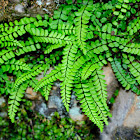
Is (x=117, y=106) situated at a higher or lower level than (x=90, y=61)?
lower

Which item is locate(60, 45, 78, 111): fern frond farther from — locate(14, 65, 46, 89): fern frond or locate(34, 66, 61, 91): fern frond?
locate(14, 65, 46, 89): fern frond

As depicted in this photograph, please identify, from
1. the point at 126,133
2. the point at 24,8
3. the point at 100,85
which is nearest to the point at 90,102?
the point at 100,85

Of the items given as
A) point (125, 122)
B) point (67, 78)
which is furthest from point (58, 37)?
point (125, 122)

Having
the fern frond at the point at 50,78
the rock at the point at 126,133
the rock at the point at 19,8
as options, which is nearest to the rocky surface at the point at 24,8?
the rock at the point at 19,8

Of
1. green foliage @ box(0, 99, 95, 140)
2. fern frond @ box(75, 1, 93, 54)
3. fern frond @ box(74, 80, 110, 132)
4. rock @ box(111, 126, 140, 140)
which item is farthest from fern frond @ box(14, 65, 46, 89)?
rock @ box(111, 126, 140, 140)

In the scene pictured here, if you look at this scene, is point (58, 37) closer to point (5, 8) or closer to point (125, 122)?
point (5, 8)
